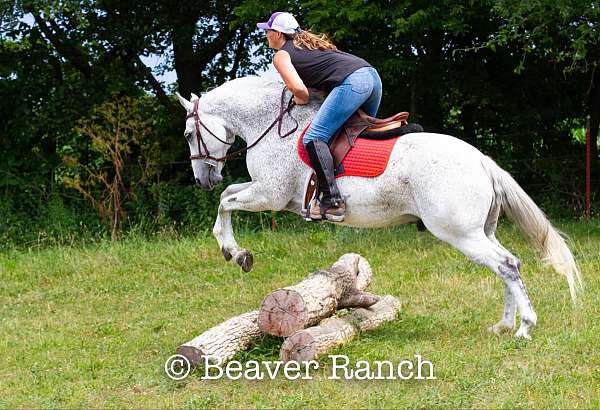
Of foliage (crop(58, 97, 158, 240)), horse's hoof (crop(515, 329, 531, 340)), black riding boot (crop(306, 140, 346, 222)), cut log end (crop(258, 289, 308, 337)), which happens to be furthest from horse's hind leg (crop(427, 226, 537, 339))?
foliage (crop(58, 97, 158, 240))

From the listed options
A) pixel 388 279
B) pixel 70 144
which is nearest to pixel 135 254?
pixel 388 279

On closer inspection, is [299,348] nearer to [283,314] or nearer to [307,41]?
[283,314]

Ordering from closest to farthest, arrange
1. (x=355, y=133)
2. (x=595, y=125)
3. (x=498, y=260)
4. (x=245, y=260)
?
(x=498, y=260)
(x=355, y=133)
(x=245, y=260)
(x=595, y=125)

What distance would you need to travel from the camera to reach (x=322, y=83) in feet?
24.8

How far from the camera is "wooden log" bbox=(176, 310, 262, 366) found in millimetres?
7172

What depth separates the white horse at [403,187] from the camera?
7254mm

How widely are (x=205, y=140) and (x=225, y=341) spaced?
185 centimetres

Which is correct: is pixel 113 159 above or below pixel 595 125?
above

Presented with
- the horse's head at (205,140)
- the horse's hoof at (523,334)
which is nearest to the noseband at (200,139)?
the horse's head at (205,140)

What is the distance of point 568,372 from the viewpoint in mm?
6703

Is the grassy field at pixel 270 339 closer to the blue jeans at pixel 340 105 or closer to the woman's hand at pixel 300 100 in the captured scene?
the blue jeans at pixel 340 105

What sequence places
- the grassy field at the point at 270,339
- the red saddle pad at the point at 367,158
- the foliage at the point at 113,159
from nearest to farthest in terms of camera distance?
1. the grassy field at the point at 270,339
2. the red saddle pad at the point at 367,158
3. the foliage at the point at 113,159

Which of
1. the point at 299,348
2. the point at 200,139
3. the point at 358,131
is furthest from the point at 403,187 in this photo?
the point at 200,139

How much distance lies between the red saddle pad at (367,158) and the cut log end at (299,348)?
1.37m
